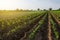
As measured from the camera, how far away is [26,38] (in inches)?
712

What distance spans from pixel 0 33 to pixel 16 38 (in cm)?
271

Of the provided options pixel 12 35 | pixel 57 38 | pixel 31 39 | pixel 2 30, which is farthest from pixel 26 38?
pixel 2 30

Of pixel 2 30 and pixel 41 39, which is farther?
pixel 2 30

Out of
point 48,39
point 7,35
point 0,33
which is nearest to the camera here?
point 48,39

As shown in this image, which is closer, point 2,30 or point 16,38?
point 16,38

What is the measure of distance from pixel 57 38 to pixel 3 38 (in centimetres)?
506

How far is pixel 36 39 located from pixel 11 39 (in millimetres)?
2256

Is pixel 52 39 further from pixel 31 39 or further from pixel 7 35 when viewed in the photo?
pixel 7 35

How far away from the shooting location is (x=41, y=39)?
18141 millimetres

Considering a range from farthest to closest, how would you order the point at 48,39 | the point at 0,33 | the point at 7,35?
1. the point at 0,33
2. the point at 7,35
3. the point at 48,39

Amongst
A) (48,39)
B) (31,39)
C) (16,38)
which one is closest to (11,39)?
(16,38)

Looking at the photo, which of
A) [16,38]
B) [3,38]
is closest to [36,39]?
[16,38]

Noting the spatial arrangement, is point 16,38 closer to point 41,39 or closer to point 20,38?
point 20,38

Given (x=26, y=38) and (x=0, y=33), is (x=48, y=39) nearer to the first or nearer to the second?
(x=26, y=38)
